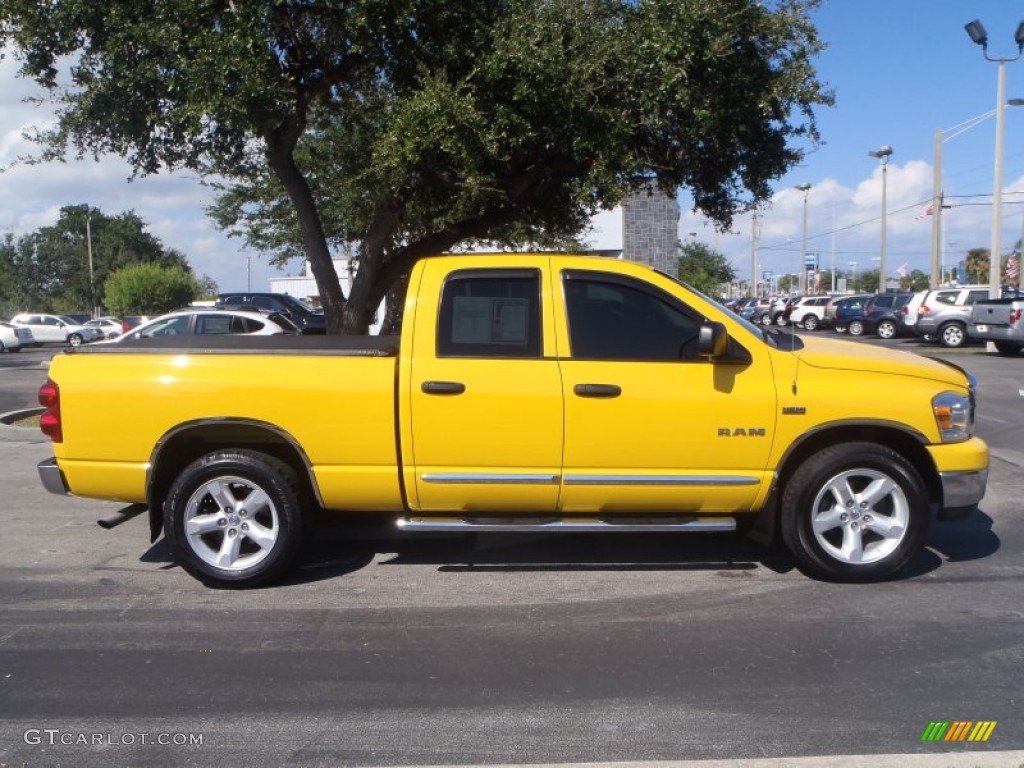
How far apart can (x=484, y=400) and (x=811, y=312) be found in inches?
1574

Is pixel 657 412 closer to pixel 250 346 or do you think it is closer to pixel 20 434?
pixel 250 346

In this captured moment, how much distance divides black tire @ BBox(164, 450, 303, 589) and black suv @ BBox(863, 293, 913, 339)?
31.0 meters

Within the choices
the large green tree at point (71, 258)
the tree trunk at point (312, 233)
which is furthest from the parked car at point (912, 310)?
the large green tree at point (71, 258)

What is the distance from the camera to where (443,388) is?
5.75 metres

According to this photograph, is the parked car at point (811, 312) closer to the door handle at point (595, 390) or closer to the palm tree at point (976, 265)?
the door handle at point (595, 390)

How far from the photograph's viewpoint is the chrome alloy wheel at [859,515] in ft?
19.4

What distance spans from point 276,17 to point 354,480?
→ 17.9ft

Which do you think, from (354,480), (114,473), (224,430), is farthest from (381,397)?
(114,473)

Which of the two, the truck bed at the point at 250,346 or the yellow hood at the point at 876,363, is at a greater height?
the truck bed at the point at 250,346

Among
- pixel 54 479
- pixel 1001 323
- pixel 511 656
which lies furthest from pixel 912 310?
pixel 54 479

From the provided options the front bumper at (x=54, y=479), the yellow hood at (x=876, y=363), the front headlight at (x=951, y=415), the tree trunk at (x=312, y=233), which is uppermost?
the tree trunk at (x=312, y=233)

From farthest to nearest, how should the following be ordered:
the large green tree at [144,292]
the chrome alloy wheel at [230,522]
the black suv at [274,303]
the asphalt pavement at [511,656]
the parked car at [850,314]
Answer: the large green tree at [144,292]
the parked car at [850,314]
the black suv at [274,303]
the chrome alloy wheel at [230,522]
the asphalt pavement at [511,656]

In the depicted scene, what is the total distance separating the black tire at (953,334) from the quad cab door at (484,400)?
26.2 m

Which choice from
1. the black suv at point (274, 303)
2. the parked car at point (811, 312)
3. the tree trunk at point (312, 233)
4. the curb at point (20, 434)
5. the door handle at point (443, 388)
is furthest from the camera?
the parked car at point (811, 312)
